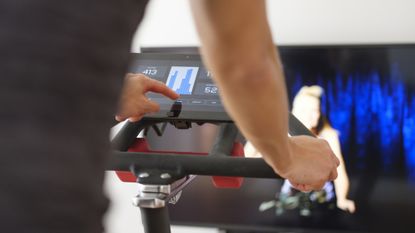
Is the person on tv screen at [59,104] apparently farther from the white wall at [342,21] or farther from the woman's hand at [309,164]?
the white wall at [342,21]

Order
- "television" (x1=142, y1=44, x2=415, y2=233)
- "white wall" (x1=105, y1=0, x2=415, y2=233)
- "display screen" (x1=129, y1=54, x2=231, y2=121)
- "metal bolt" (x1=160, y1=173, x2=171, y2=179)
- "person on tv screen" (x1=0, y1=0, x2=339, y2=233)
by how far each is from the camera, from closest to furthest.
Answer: "person on tv screen" (x1=0, y1=0, x2=339, y2=233) < "metal bolt" (x1=160, y1=173, x2=171, y2=179) < "display screen" (x1=129, y1=54, x2=231, y2=121) < "television" (x1=142, y1=44, x2=415, y2=233) < "white wall" (x1=105, y1=0, x2=415, y2=233)

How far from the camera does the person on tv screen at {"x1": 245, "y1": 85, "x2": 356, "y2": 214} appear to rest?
2555mm

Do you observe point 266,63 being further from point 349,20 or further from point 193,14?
point 349,20

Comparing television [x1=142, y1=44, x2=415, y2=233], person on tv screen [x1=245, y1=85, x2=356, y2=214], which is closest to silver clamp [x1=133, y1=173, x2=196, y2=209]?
person on tv screen [x1=245, y1=85, x2=356, y2=214]

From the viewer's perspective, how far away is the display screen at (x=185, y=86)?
122 centimetres

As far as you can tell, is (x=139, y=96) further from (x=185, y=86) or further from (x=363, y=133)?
(x=363, y=133)

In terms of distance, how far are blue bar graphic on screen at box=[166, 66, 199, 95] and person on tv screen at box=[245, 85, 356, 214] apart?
4.27ft

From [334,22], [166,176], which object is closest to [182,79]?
[166,176]

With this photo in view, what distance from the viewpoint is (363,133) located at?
2.52 m

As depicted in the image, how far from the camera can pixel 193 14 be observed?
0.82m

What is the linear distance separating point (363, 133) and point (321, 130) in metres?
0.18

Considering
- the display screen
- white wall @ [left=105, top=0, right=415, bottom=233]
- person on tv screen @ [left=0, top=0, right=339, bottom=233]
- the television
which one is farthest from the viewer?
white wall @ [left=105, top=0, right=415, bottom=233]

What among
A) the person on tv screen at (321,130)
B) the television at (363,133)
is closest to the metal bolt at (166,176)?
the person on tv screen at (321,130)

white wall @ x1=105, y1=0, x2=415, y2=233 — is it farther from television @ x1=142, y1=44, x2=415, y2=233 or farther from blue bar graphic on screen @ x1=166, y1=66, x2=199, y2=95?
blue bar graphic on screen @ x1=166, y1=66, x2=199, y2=95
